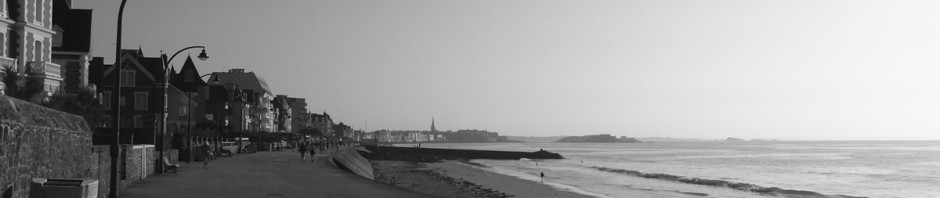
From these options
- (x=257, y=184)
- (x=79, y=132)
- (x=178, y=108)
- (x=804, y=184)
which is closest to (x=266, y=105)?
(x=178, y=108)

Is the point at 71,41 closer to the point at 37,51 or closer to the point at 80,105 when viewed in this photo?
the point at 37,51

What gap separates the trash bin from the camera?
15.3 metres

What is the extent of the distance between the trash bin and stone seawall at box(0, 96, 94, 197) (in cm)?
17

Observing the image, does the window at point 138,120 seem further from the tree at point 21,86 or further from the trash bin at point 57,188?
the trash bin at point 57,188

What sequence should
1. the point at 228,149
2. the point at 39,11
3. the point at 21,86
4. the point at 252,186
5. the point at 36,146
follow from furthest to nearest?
the point at 228,149
the point at 39,11
the point at 21,86
the point at 252,186
the point at 36,146

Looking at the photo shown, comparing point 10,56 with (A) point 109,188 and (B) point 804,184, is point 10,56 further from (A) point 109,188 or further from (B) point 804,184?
(B) point 804,184

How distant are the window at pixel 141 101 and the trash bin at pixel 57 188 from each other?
73.0 m

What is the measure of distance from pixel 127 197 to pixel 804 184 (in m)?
67.1

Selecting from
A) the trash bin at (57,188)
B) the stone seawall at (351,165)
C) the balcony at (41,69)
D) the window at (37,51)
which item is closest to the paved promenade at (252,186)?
the balcony at (41,69)

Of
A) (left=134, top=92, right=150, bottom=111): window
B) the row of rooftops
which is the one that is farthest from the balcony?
(left=134, top=92, right=150, bottom=111): window

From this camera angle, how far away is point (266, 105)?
151250 millimetres

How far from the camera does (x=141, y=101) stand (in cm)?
8550

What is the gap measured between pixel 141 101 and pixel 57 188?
74040 millimetres

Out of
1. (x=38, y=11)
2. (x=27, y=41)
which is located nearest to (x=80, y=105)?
(x=27, y=41)
